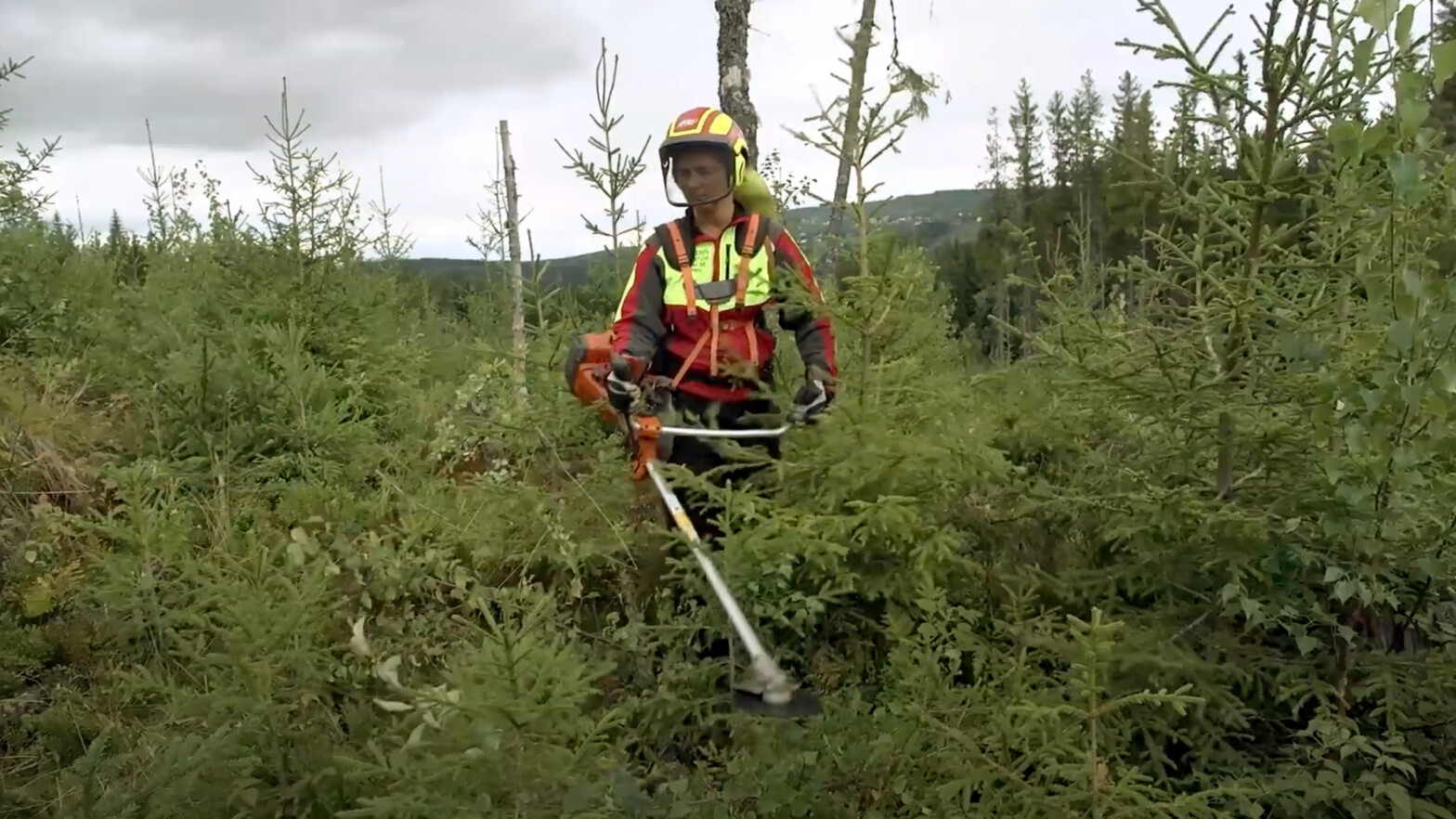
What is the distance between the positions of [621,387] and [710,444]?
1.61 ft

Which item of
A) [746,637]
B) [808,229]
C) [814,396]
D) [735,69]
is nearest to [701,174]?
[814,396]

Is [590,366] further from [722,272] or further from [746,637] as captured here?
[746,637]

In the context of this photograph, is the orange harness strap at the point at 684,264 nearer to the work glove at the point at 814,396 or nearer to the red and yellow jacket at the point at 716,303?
the red and yellow jacket at the point at 716,303

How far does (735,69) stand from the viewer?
7168 millimetres

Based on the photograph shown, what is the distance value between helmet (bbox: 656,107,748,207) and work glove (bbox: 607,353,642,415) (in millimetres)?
820

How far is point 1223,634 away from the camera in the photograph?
3074 mm

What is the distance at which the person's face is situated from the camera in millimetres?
4098

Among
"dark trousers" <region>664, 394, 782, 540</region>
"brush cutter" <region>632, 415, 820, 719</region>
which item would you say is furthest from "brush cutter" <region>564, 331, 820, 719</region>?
"dark trousers" <region>664, 394, 782, 540</region>

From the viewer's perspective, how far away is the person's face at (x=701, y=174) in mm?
4098

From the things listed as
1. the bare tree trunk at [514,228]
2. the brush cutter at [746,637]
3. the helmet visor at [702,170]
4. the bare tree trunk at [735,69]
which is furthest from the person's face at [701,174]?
the bare tree trunk at [735,69]

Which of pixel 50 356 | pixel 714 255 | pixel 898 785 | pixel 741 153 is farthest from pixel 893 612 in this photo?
pixel 50 356

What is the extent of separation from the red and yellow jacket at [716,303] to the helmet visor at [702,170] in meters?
0.18

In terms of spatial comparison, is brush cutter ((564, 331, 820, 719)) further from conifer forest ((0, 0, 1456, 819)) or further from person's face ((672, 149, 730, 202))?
person's face ((672, 149, 730, 202))

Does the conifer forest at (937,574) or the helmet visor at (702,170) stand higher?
the helmet visor at (702,170)
